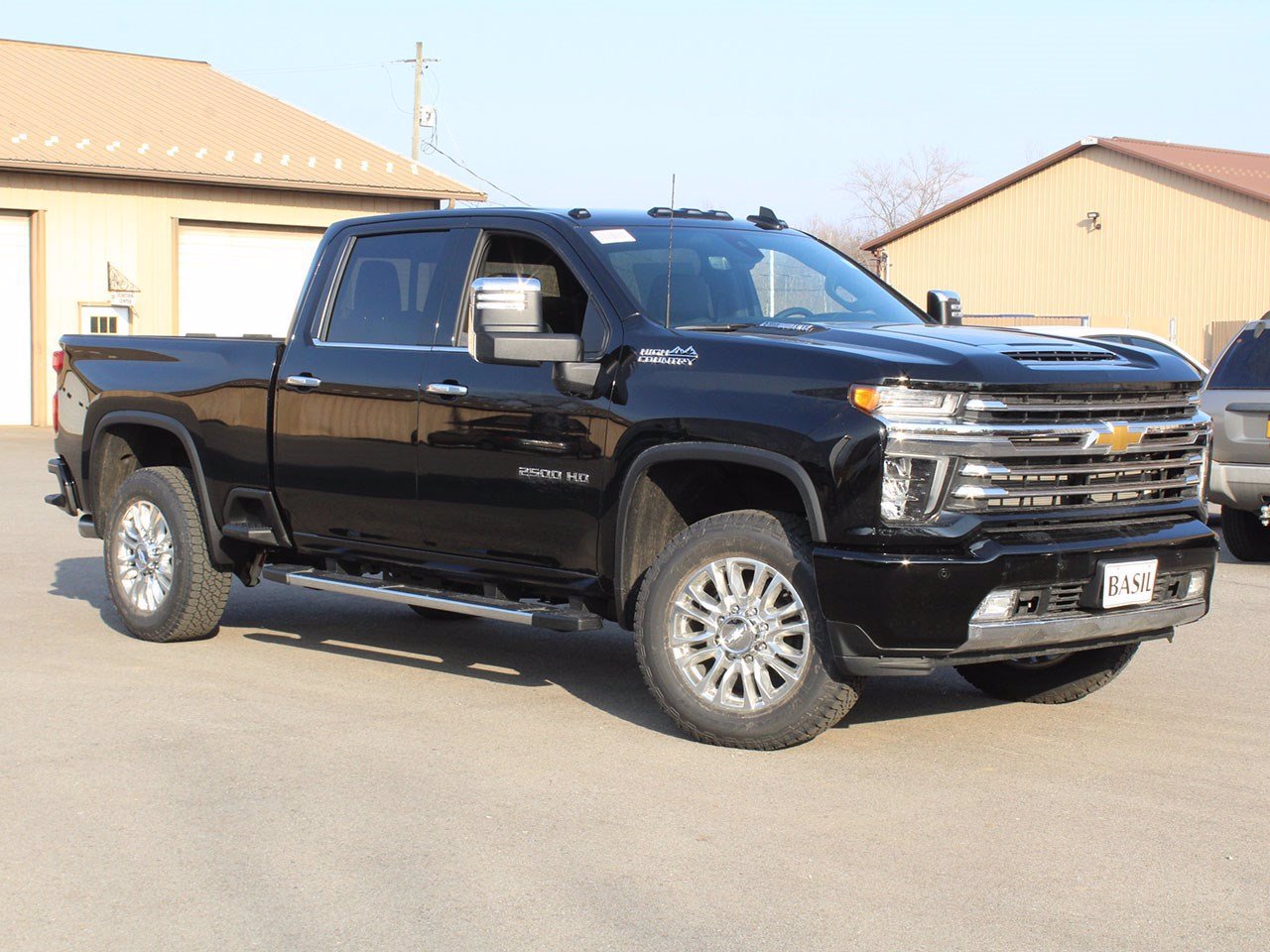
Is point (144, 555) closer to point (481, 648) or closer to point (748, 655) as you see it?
point (481, 648)

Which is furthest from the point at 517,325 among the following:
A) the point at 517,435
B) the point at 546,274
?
the point at 546,274

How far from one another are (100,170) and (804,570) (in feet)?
88.3

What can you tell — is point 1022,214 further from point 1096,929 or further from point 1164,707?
point 1096,929

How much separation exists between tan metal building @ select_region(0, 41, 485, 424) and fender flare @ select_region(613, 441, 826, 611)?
25.6 m

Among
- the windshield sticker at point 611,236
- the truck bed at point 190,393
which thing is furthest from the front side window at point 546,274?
the truck bed at point 190,393

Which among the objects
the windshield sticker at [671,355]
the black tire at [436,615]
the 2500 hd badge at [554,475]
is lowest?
the black tire at [436,615]

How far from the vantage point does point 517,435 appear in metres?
7.00

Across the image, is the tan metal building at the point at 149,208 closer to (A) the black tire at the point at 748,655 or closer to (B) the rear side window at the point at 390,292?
(B) the rear side window at the point at 390,292

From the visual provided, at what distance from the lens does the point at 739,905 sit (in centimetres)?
463

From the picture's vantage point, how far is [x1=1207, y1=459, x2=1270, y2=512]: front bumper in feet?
37.7

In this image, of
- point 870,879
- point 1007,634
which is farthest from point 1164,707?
point 870,879

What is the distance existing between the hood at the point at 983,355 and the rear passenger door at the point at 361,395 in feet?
5.56

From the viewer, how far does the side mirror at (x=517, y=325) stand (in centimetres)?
671

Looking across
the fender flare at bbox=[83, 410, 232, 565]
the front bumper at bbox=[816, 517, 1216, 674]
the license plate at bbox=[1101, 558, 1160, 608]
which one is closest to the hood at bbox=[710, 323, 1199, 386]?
the front bumper at bbox=[816, 517, 1216, 674]
